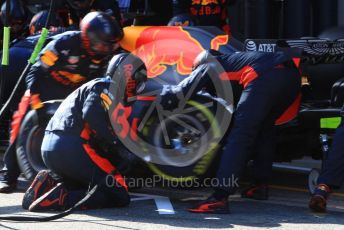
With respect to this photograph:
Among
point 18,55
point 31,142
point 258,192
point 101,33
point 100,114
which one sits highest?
point 101,33

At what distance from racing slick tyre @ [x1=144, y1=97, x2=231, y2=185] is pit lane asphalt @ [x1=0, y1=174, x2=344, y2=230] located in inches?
9.8

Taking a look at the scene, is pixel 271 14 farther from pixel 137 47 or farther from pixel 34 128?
pixel 34 128

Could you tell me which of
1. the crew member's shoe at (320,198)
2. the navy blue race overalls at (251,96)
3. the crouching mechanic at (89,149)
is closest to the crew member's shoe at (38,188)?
the crouching mechanic at (89,149)

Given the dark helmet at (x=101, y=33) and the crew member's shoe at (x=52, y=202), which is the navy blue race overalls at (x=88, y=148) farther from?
the dark helmet at (x=101, y=33)

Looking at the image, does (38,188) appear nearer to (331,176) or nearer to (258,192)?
(258,192)

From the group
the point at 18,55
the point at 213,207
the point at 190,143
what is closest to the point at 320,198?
the point at 213,207

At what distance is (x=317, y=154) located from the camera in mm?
7902

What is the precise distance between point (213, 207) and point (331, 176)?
Answer: 89 centimetres

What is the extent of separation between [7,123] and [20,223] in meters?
3.27

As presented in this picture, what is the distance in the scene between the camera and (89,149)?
263 inches

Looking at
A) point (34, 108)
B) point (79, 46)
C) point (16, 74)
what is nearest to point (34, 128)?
point (34, 108)

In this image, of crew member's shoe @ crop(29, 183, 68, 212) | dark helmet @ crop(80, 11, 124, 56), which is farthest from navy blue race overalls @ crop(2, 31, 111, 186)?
crew member's shoe @ crop(29, 183, 68, 212)

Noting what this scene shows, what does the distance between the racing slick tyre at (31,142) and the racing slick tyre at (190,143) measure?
1007 millimetres

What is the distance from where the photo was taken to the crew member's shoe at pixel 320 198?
6453 millimetres
